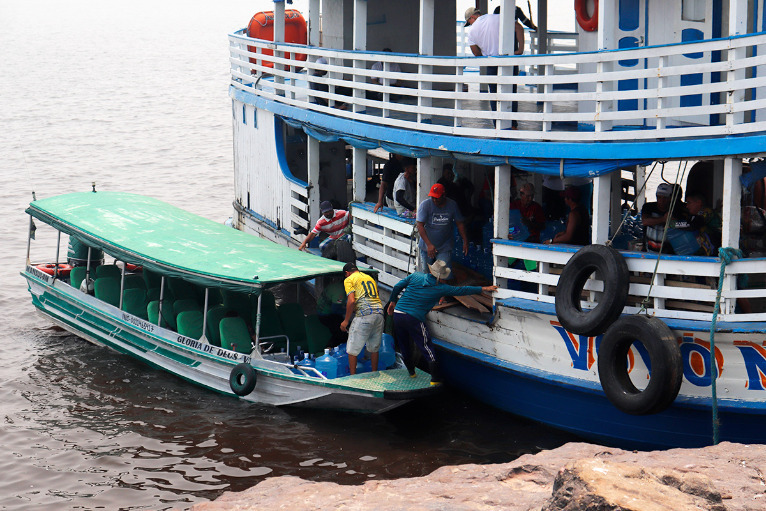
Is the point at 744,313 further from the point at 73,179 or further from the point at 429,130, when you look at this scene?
the point at 73,179

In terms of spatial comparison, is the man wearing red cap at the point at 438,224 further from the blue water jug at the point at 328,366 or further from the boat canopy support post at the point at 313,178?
the boat canopy support post at the point at 313,178

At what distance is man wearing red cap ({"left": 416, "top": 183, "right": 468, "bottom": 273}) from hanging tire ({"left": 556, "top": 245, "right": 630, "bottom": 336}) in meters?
2.02

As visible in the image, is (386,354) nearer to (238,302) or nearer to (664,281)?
(238,302)

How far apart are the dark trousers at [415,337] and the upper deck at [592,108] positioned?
6.45 ft

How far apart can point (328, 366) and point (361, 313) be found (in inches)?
30.1

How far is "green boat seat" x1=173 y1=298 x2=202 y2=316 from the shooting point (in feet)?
43.6

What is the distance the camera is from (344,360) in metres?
11.7

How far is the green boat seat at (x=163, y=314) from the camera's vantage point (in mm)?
13227

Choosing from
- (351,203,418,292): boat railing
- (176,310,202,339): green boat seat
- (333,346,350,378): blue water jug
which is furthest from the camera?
(176,310,202,339): green boat seat

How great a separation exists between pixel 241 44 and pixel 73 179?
12430 millimetres

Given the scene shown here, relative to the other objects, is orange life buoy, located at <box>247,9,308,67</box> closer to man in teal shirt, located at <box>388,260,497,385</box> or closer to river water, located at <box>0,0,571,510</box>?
river water, located at <box>0,0,571,510</box>

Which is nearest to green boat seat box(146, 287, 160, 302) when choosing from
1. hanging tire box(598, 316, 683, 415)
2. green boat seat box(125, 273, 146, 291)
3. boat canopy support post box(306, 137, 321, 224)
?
green boat seat box(125, 273, 146, 291)

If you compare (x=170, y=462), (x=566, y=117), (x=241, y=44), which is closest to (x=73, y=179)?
(x=241, y=44)

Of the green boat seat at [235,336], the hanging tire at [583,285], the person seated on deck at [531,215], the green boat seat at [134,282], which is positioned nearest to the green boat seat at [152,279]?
the green boat seat at [134,282]
